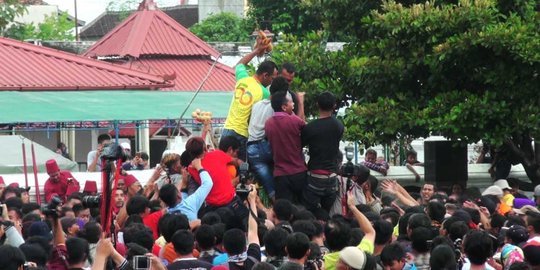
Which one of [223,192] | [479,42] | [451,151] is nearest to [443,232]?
[223,192]

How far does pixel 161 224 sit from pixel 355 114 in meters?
6.29

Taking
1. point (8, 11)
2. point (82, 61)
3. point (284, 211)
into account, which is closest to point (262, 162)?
point (284, 211)

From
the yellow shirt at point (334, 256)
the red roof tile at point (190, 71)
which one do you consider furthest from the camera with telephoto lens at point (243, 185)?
the red roof tile at point (190, 71)

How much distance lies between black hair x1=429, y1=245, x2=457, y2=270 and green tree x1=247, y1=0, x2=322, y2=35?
130 ft

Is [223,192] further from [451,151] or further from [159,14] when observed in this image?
[159,14]

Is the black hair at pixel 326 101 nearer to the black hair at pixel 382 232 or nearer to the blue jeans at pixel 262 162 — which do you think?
the blue jeans at pixel 262 162

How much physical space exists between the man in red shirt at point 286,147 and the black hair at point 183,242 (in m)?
3.57

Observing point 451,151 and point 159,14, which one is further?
point 159,14

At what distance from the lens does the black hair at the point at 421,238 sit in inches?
478

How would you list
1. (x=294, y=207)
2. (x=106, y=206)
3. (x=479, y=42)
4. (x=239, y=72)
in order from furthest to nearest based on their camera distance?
(x=479, y=42) → (x=239, y=72) → (x=294, y=207) → (x=106, y=206)

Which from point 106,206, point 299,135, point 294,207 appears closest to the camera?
point 106,206

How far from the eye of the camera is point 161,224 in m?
12.9

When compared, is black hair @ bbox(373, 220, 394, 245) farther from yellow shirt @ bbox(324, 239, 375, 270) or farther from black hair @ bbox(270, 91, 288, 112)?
black hair @ bbox(270, 91, 288, 112)

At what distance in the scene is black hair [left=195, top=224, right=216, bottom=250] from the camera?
12164mm
